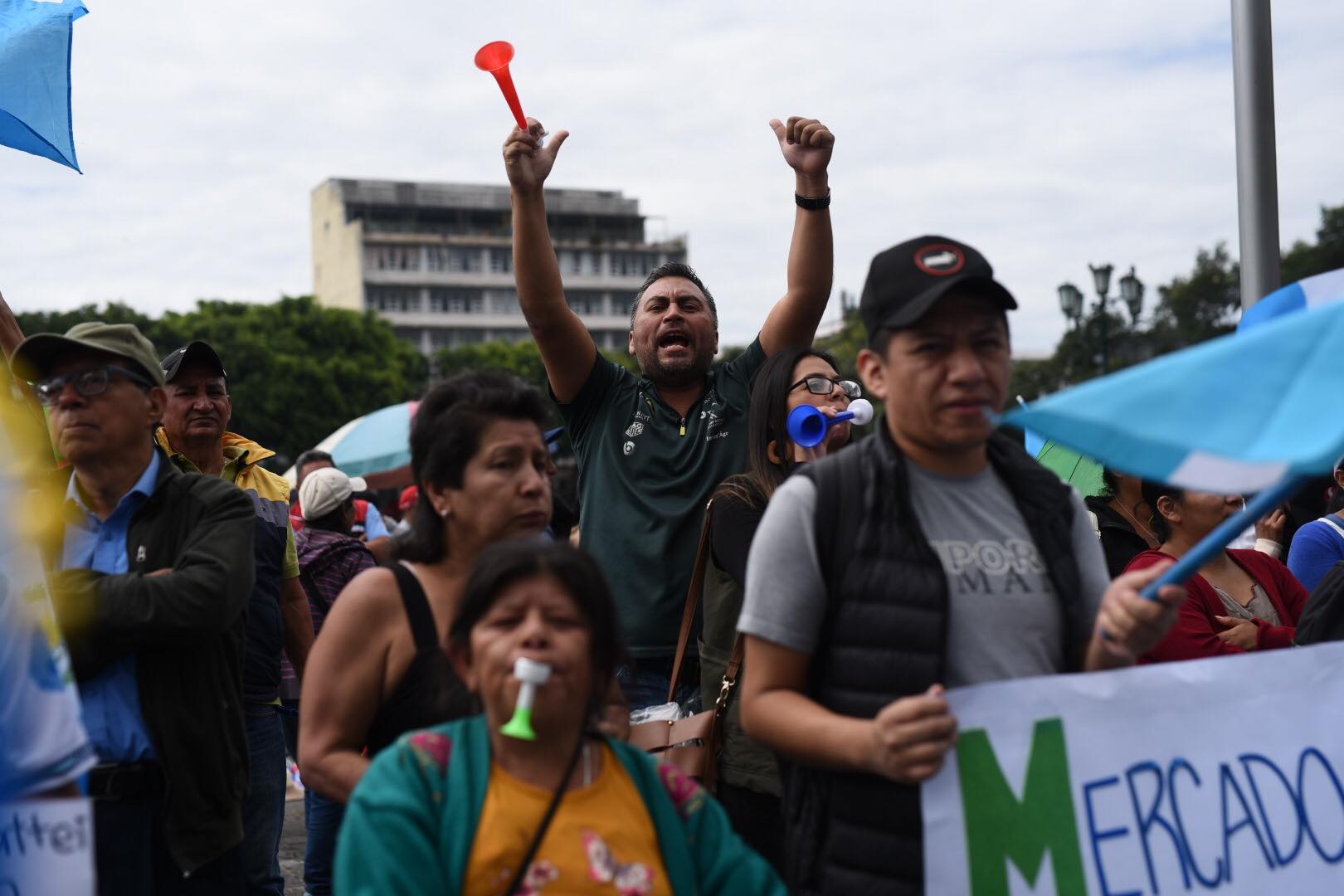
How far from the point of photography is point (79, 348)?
3146 mm

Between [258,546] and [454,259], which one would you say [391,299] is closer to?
[454,259]

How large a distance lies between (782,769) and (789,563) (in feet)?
1.54

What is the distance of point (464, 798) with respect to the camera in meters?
2.25

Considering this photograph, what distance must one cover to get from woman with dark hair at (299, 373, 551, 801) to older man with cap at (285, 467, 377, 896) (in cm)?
193

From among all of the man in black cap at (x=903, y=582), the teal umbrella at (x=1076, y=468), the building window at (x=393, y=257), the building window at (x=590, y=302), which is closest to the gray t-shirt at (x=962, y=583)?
the man in black cap at (x=903, y=582)

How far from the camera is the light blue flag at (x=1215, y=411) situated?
2.04 meters

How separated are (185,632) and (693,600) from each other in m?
1.23

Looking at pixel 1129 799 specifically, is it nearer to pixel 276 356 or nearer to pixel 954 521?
pixel 954 521

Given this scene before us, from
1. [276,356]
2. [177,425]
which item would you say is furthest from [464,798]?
[276,356]

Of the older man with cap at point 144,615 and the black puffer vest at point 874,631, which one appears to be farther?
the older man with cap at point 144,615

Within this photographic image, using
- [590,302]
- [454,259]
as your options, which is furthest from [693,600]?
[454,259]

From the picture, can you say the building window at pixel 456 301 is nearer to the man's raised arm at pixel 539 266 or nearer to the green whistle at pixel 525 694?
the man's raised arm at pixel 539 266

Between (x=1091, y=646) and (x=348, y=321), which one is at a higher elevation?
(x=348, y=321)

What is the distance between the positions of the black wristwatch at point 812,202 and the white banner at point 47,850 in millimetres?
2336
